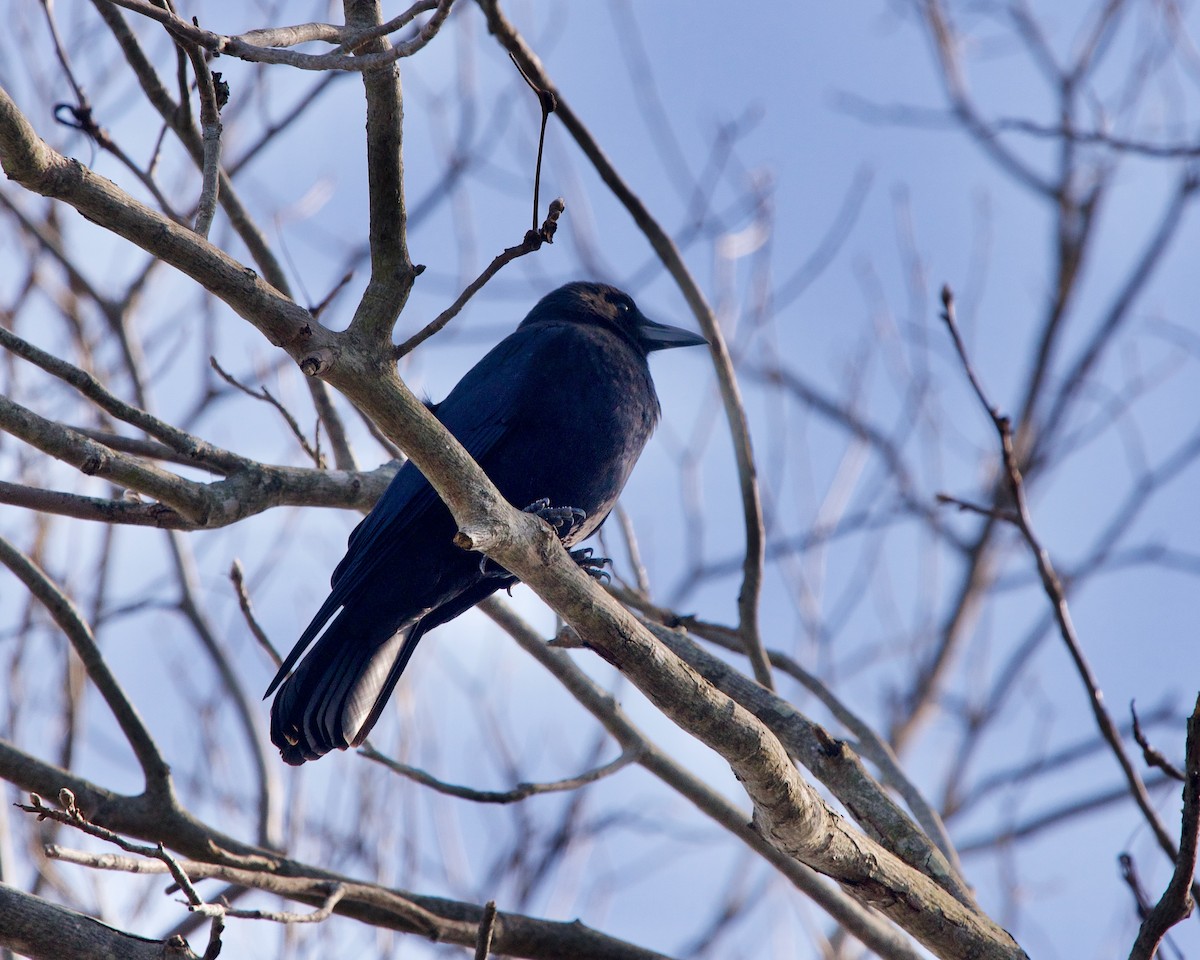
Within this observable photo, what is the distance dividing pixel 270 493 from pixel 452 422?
0.83 m

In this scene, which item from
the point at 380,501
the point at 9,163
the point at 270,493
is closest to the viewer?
the point at 9,163

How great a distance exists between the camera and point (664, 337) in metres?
5.22

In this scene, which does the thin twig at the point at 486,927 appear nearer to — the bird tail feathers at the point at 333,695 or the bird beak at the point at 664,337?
the bird tail feathers at the point at 333,695

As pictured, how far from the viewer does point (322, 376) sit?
2393 millimetres

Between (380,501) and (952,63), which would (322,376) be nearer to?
(380,501)

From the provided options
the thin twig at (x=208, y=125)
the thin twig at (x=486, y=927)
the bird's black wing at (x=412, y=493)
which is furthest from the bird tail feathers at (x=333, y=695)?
the thin twig at (x=208, y=125)

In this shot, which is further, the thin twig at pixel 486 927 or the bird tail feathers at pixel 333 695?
Result: the bird tail feathers at pixel 333 695

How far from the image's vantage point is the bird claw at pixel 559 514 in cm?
378

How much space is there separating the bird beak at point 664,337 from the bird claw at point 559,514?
1388mm

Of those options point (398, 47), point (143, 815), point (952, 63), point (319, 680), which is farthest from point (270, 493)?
point (952, 63)

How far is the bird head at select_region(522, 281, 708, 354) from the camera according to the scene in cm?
513

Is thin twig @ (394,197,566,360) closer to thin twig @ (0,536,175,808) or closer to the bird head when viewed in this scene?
thin twig @ (0,536,175,808)

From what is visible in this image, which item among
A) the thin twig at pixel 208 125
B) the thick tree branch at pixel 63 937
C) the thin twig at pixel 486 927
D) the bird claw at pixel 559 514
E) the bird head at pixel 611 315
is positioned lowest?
the thick tree branch at pixel 63 937

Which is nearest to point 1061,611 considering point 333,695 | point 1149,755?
point 1149,755
